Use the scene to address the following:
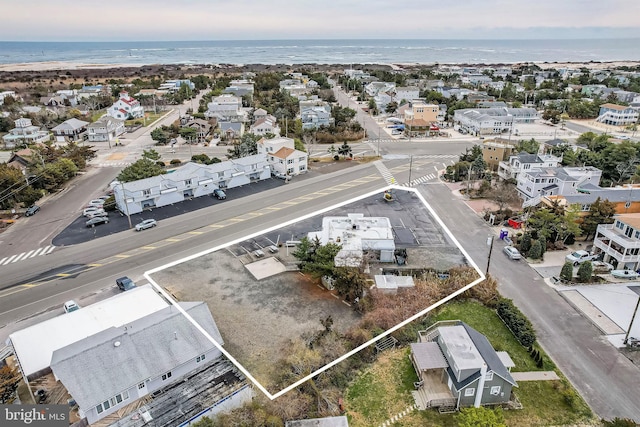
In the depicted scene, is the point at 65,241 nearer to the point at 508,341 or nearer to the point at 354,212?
the point at 354,212

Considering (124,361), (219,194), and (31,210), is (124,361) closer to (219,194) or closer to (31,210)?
(219,194)

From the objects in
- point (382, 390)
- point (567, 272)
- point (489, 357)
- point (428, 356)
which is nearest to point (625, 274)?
point (567, 272)

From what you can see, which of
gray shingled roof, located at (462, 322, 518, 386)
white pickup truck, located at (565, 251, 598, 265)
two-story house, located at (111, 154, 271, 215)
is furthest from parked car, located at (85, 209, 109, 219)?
white pickup truck, located at (565, 251, 598, 265)

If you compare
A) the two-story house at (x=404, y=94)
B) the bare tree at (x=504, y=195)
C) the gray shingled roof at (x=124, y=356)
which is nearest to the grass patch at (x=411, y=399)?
the gray shingled roof at (x=124, y=356)

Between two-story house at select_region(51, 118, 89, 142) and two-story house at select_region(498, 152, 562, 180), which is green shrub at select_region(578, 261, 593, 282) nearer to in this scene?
two-story house at select_region(498, 152, 562, 180)

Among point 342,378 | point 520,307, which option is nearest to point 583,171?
point 520,307

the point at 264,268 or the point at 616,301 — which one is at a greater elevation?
the point at 264,268

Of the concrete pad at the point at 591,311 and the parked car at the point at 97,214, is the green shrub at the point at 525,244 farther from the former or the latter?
the parked car at the point at 97,214
